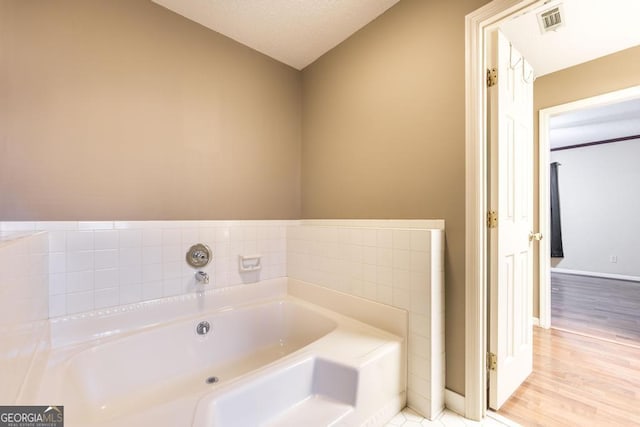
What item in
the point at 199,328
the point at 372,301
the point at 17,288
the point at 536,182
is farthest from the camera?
the point at 536,182

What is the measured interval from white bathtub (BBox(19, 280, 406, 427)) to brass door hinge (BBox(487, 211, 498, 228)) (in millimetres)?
786

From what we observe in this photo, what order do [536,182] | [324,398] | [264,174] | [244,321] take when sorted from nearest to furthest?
[324,398] → [244,321] → [264,174] → [536,182]

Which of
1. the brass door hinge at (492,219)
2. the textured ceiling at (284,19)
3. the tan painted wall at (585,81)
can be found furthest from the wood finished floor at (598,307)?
the textured ceiling at (284,19)

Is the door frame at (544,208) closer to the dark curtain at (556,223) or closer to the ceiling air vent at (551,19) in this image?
the ceiling air vent at (551,19)

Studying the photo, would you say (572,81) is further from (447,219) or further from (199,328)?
(199,328)

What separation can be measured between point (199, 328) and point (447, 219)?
5.49ft

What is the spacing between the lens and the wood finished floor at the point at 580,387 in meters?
1.35

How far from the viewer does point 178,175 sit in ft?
5.79

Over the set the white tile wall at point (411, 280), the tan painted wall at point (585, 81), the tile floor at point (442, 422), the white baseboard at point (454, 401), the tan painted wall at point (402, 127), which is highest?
the tan painted wall at point (585, 81)

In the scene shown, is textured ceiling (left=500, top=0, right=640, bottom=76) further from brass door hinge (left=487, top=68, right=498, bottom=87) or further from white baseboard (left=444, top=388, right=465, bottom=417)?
white baseboard (left=444, top=388, right=465, bottom=417)

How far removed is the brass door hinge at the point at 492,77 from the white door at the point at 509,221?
0.7 inches

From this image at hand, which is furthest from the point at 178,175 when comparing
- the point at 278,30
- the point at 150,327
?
the point at 278,30

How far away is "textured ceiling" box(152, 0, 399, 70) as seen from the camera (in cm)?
169

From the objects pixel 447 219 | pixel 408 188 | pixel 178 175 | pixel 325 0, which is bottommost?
pixel 447 219
